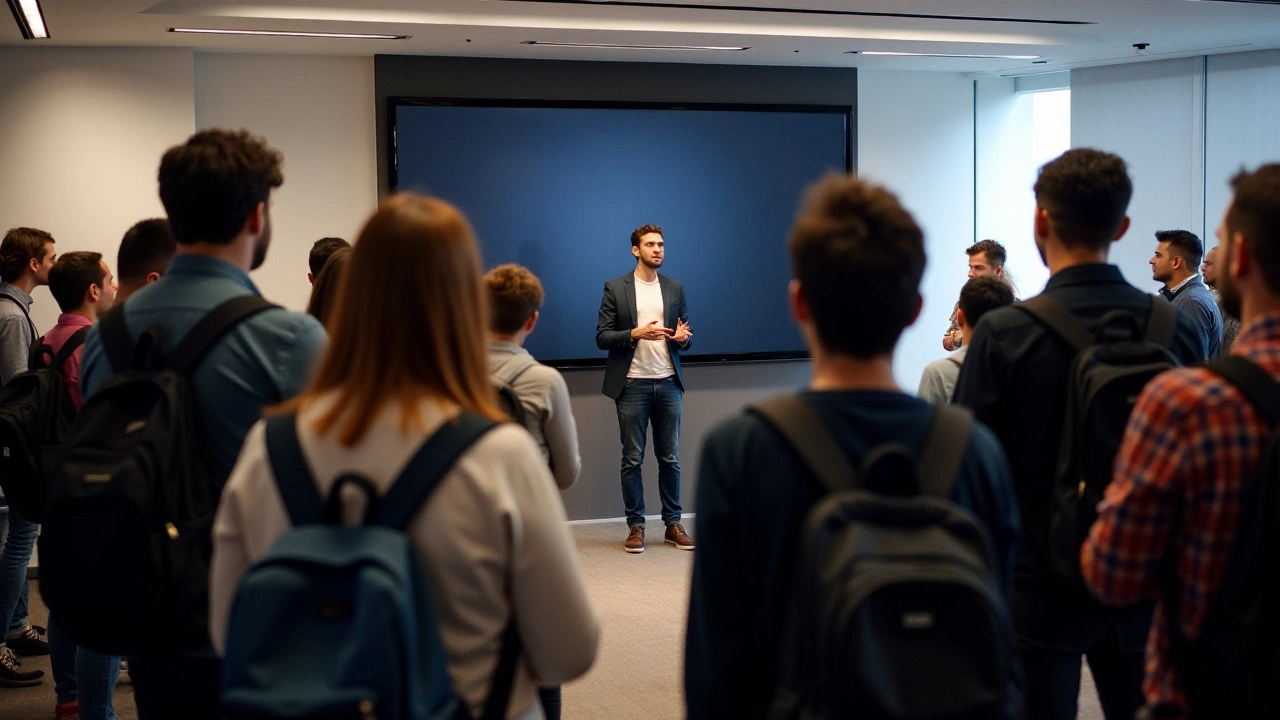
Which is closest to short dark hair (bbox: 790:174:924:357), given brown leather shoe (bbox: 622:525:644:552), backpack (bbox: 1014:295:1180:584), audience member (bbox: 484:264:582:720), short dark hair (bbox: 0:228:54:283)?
backpack (bbox: 1014:295:1180:584)

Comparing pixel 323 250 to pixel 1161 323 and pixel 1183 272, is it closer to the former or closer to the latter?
pixel 1161 323

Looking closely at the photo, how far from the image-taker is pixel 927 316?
8.31 metres

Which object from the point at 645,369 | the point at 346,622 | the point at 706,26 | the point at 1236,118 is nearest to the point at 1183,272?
the point at 1236,118

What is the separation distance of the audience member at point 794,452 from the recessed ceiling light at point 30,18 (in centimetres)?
480

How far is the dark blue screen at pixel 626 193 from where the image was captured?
7.18 m

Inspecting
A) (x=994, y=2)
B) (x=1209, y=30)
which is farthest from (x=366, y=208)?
(x=1209, y=30)

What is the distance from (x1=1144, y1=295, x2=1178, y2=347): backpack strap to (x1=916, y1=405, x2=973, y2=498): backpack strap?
112 centimetres

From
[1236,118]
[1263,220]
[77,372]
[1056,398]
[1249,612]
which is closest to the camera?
[1249,612]

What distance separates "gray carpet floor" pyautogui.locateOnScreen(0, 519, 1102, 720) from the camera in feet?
13.6

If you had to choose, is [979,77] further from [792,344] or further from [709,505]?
Answer: [709,505]

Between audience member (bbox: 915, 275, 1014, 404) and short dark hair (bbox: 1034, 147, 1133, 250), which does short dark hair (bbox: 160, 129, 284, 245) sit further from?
audience member (bbox: 915, 275, 1014, 404)

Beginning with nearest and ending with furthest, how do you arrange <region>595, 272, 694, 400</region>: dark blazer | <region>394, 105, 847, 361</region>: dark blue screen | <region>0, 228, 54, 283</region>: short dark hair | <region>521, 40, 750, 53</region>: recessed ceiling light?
<region>0, 228, 54, 283</region>: short dark hair < <region>521, 40, 750, 53</region>: recessed ceiling light < <region>595, 272, 694, 400</region>: dark blazer < <region>394, 105, 847, 361</region>: dark blue screen

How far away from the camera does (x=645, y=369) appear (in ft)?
22.8

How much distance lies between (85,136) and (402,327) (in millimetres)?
5826
